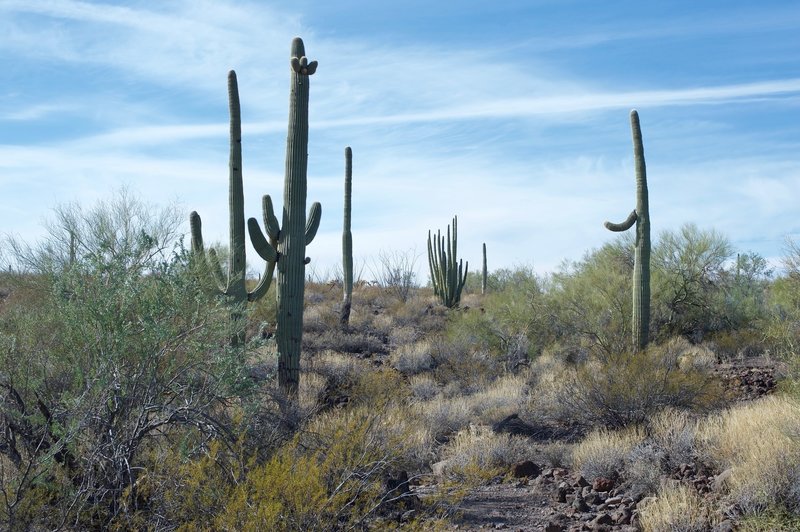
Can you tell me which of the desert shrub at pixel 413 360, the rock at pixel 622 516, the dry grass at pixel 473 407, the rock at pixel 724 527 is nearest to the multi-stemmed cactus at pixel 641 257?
the dry grass at pixel 473 407

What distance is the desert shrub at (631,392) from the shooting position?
1089 centimetres

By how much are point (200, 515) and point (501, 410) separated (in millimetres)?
6964

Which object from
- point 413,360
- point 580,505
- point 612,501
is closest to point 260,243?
point 413,360

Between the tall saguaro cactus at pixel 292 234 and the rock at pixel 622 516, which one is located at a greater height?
the tall saguaro cactus at pixel 292 234

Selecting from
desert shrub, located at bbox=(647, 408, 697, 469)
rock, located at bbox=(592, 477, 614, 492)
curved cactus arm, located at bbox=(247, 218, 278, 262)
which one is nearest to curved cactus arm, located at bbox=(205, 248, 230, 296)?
curved cactus arm, located at bbox=(247, 218, 278, 262)

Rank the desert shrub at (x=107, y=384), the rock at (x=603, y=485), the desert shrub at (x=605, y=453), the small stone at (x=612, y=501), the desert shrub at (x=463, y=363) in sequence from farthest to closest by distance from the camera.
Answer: the desert shrub at (x=463, y=363), the desert shrub at (x=605, y=453), the rock at (x=603, y=485), the small stone at (x=612, y=501), the desert shrub at (x=107, y=384)

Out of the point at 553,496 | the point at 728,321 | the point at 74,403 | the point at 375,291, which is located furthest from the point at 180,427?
the point at 375,291

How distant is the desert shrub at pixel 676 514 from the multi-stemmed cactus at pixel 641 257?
9.30 meters

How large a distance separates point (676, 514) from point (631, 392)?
4.29m

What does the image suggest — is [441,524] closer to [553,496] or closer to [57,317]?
[553,496]

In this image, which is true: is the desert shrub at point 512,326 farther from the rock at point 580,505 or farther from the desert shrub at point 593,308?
the rock at point 580,505

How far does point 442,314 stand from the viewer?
86.1 ft

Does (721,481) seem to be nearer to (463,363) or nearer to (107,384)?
(107,384)

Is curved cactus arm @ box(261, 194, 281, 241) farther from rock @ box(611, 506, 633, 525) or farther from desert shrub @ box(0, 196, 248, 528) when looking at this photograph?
rock @ box(611, 506, 633, 525)
